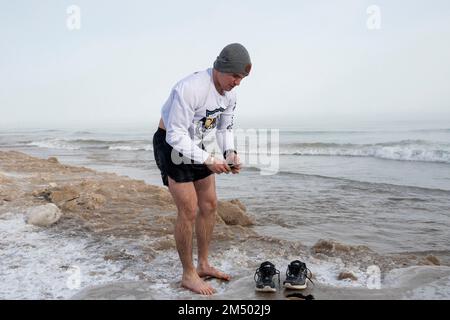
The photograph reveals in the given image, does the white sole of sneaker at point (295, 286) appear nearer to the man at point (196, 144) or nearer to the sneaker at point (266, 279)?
the sneaker at point (266, 279)

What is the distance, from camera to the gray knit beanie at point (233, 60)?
9.58ft

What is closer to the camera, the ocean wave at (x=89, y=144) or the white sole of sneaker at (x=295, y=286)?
the white sole of sneaker at (x=295, y=286)

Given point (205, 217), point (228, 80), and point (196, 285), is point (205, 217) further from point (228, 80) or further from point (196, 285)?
point (228, 80)

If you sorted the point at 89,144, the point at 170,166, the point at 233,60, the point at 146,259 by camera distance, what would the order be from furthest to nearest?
the point at 89,144 < the point at 146,259 < the point at 170,166 < the point at 233,60

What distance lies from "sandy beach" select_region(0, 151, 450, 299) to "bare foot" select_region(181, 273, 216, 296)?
58 mm

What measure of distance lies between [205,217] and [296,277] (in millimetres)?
858

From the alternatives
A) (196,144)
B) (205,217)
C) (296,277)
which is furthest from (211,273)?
(196,144)

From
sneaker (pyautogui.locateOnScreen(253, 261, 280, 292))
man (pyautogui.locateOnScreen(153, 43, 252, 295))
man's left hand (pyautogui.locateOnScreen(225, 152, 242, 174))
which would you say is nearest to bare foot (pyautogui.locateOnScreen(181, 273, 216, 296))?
man (pyautogui.locateOnScreen(153, 43, 252, 295))

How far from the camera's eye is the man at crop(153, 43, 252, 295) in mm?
2916

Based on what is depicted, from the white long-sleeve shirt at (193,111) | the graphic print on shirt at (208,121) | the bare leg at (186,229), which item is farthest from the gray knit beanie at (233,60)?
the bare leg at (186,229)

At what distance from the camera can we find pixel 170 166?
309 centimetres

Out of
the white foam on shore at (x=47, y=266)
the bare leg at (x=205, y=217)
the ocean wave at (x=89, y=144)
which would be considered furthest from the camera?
the ocean wave at (x=89, y=144)

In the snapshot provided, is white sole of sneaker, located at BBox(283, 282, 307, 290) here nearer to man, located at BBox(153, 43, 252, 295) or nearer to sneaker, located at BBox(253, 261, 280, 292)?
sneaker, located at BBox(253, 261, 280, 292)
